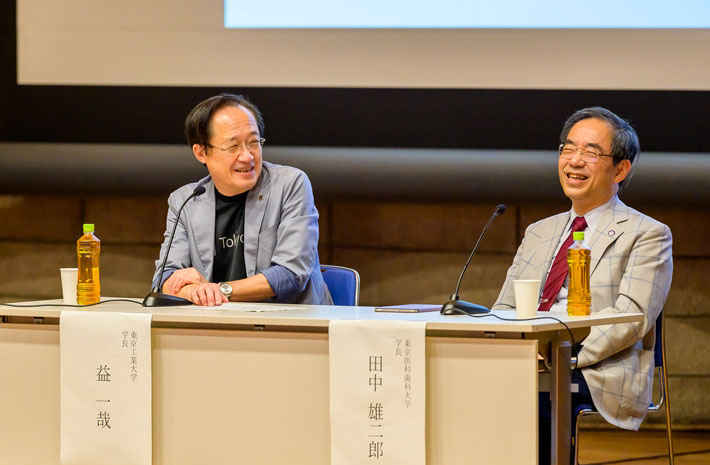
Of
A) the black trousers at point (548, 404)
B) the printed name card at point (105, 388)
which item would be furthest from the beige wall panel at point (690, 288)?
the printed name card at point (105, 388)

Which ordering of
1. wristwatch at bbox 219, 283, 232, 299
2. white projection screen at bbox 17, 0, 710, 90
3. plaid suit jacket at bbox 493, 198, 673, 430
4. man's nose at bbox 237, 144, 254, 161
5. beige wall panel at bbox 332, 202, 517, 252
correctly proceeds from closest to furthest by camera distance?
plaid suit jacket at bbox 493, 198, 673, 430
wristwatch at bbox 219, 283, 232, 299
man's nose at bbox 237, 144, 254, 161
white projection screen at bbox 17, 0, 710, 90
beige wall panel at bbox 332, 202, 517, 252

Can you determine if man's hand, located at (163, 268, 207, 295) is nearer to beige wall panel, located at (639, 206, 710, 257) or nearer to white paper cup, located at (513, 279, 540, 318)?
white paper cup, located at (513, 279, 540, 318)

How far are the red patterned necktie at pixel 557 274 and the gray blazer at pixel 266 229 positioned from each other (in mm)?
731

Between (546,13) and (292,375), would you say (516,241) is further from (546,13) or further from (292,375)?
(292,375)

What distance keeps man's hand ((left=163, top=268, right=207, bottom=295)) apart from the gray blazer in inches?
5.3

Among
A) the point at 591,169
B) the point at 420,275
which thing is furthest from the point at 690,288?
the point at 591,169

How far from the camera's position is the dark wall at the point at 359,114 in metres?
3.55

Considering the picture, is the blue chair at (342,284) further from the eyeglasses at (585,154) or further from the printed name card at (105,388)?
the printed name card at (105,388)

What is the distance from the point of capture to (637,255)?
7.55 ft

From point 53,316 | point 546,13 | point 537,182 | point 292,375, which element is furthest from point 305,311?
point 546,13

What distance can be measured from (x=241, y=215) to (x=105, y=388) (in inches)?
34.8

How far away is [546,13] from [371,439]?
234 cm

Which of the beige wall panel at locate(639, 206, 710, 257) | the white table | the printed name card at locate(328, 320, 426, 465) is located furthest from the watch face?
the beige wall panel at locate(639, 206, 710, 257)

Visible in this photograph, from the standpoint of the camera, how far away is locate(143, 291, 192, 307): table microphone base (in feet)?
7.32
